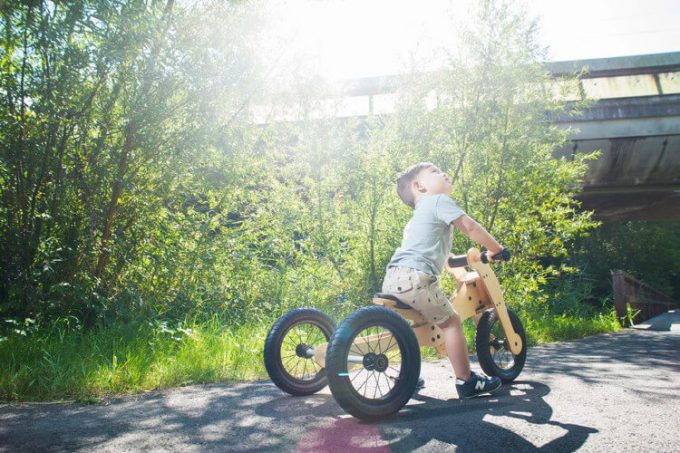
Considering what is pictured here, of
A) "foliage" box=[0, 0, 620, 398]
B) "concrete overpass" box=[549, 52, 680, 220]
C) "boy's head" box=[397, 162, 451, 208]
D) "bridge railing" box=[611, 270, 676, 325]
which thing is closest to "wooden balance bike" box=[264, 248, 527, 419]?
"boy's head" box=[397, 162, 451, 208]

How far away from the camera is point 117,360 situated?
385 centimetres

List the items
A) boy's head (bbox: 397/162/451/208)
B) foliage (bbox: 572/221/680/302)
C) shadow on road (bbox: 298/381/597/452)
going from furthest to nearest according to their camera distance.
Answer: foliage (bbox: 572/221/680/302) < boy's head (bbox: 397/162/451/208) < shadow on road (bbox: 298/381/597/452)

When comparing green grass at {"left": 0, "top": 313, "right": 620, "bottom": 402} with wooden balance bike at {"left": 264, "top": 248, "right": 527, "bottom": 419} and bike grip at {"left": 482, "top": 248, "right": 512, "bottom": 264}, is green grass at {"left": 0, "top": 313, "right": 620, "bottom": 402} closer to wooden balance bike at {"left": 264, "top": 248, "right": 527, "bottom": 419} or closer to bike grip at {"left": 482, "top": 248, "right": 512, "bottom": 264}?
wooden balance bike at {"left": 264, "top": 248, "right": 527, "bottom": 419}

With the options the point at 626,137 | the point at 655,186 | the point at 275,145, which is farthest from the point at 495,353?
the point at 655,186

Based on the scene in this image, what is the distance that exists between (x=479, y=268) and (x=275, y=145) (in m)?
3.50

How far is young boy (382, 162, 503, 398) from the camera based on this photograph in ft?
9.89

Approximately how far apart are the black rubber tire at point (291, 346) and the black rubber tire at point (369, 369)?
667 millimetres

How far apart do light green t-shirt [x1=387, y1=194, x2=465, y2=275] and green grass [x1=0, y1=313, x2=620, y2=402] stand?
180 cm

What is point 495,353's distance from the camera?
12.8ft

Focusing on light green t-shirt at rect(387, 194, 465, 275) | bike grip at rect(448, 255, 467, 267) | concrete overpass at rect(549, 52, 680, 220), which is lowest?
bike grip at rect(448, 255, 467, 267)

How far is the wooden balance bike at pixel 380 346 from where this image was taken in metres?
2.54

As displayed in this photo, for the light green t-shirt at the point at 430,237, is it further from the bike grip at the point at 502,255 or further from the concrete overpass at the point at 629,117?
the concrete overpass at the point at 629,117

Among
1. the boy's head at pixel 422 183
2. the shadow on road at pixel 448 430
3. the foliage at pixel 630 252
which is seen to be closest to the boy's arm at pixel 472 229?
the boy's head at pixel 422 183

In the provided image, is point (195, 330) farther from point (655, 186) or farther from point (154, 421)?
point (655, 186)
